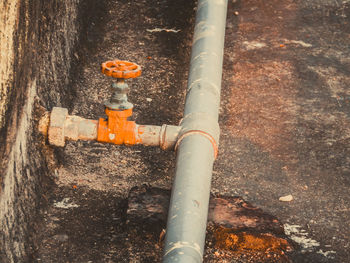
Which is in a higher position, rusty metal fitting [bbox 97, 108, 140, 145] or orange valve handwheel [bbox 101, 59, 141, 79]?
orange valve handwheel [bbox 101, 59, 141, 79]

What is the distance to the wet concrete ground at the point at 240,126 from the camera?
10.8ft

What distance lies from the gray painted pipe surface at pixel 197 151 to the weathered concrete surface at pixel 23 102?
79 centimetres

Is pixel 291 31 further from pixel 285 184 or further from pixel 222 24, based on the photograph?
pixel 285 184

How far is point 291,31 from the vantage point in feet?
17.1

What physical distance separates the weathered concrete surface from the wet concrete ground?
27 cm

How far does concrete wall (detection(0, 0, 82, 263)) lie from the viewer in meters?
2.57

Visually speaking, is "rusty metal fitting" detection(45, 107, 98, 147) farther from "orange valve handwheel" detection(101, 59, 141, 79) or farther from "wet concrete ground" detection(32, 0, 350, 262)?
"wet concrete ground" detection(32, 0, 350, 262)

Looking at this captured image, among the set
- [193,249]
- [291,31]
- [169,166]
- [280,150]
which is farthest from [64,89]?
[291,31]

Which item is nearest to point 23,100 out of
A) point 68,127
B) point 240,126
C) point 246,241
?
point 68,127

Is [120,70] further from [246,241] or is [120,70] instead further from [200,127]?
[246,241]

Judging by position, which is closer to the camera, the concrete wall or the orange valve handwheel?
the concrete wall

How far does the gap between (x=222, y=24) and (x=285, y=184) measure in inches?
47.0

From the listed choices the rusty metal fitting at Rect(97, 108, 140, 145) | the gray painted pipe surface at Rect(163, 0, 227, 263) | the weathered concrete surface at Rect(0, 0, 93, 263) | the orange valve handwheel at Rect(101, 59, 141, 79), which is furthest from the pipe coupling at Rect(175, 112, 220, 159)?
the weathered concrete surface at Rect(0, 0, 93, 263)

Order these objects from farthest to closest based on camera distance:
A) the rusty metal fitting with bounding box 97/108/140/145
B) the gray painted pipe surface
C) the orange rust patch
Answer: the orange rust patch, the rusty metal fitting with bounding box 97/108/140/145, the gray painted pipe surface
